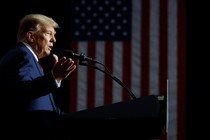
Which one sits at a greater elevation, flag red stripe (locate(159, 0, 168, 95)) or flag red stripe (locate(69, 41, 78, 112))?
flag red stripe (locate(159, 0, 168, 95))

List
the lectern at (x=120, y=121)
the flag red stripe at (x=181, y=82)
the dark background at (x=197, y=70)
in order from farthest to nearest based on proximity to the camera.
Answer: the dark background at (x=197, y=70) → the flag red stripe at (x=181, y=82) → the lectern at (x=120, y=121)

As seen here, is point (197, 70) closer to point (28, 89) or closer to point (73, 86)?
point (73, 86)

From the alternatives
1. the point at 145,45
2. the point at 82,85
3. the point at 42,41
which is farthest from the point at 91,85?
the point at 42,41

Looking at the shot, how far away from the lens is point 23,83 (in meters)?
1.71

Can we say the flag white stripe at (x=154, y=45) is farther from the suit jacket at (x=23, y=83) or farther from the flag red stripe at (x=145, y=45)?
the suit jacket at (x=23, y=83)

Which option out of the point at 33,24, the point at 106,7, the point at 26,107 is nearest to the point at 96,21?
the point at 106,7

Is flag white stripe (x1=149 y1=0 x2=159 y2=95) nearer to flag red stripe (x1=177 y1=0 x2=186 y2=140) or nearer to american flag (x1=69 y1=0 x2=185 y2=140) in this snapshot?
american flag (x1=69 y1=0 x2=185 y2=140)

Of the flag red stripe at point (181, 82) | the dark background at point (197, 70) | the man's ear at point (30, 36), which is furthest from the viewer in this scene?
the dark background at point (197, 70)

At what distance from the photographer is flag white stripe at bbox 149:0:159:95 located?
4.15m

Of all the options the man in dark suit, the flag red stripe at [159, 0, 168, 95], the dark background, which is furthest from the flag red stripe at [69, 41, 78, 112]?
the man in dark suit

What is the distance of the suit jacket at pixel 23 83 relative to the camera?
1711 mm

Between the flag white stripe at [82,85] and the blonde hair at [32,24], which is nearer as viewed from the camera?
the blonde hair at [32,24]

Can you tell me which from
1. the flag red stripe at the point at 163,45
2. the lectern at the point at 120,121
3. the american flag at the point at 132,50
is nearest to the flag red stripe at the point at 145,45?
the american flag at the point at 132,50

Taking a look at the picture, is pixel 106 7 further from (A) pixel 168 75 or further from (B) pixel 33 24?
(B) pixel 33 24
